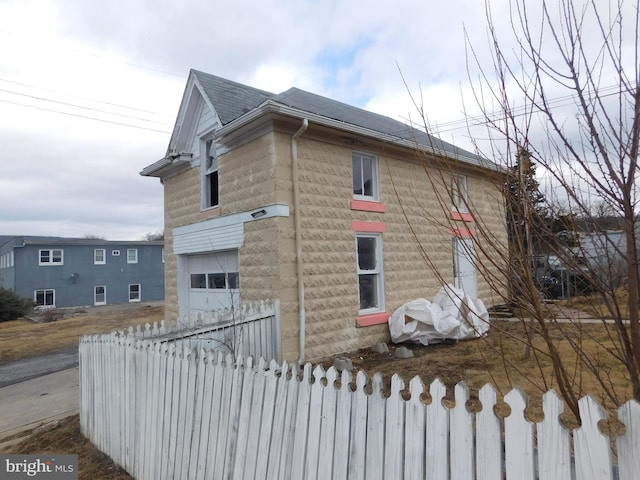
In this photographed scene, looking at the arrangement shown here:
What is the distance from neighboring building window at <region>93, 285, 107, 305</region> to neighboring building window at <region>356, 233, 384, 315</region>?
3192 cm

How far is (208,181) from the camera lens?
32.7ft

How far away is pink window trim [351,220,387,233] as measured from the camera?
28.5 feet

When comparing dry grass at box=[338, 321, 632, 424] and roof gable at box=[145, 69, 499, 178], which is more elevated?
roof gable at box=[145, 69, 499, 178]

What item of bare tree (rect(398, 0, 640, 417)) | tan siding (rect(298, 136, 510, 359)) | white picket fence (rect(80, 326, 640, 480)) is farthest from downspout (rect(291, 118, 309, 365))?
bare tree (rect(398, 0, 640, 417))

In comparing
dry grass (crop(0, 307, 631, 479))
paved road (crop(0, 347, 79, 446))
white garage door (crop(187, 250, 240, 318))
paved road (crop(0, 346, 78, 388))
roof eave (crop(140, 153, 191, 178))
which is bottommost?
paved road (crop(0, 346, 78, 388))

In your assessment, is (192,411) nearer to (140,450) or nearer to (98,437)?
(140,450)

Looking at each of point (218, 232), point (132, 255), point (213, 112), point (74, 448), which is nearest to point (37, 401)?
point (74, 448)

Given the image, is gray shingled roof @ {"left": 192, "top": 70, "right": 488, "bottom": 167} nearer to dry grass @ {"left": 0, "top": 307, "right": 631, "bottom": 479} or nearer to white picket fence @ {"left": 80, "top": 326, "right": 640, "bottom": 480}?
dry grass @ {"left": 0, "top": 307, "right": 631, "bottom": 479}

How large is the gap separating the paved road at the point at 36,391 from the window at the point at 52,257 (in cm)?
2282

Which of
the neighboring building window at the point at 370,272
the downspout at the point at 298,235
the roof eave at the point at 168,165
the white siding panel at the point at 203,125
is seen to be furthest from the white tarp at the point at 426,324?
the roof eave at the point at 168,165

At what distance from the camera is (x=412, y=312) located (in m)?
8.93

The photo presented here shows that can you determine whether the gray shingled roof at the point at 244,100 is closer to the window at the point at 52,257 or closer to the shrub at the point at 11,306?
the shrub at the point at 11,306

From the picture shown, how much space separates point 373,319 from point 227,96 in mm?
6630

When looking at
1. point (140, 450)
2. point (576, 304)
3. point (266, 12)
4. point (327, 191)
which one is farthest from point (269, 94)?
point (576, 304)
